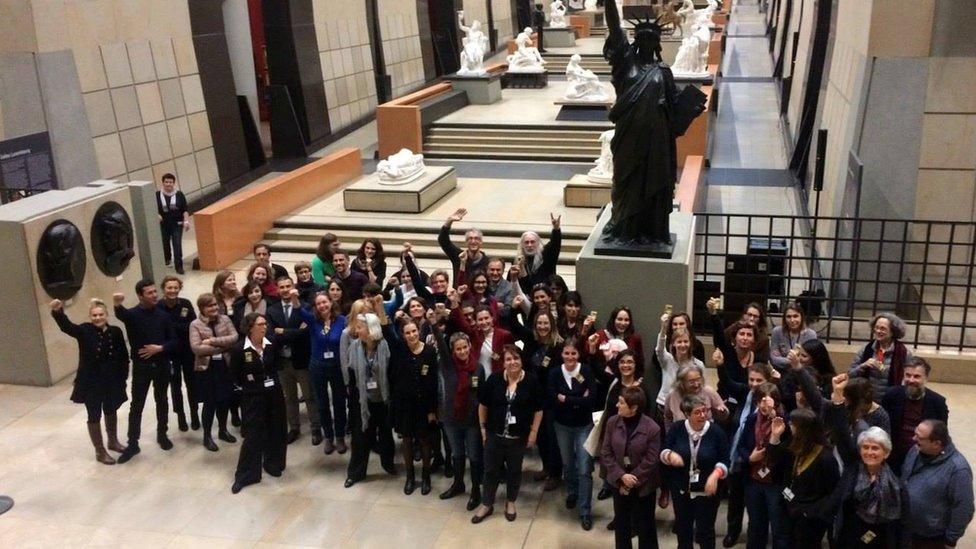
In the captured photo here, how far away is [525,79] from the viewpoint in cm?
2673

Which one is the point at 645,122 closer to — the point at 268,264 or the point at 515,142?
the point at 268,264

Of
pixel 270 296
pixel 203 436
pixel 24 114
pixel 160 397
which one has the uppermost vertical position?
pixel 24 114

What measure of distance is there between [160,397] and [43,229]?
9.05 feet

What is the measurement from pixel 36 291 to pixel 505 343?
533 cm

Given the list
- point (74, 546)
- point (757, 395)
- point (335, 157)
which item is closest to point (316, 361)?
point (74, 546)

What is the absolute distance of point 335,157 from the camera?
17.2m

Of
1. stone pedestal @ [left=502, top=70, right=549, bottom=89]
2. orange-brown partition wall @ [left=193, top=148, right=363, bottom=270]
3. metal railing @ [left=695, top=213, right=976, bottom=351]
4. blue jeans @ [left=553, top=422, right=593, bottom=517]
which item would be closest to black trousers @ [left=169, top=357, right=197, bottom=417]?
blue jeans @ [left=553, top=422, right=593, bottom=517]

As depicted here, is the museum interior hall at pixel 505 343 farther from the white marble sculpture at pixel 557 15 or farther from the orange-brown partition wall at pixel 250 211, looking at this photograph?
the white marble sculpture at pixel 557 15

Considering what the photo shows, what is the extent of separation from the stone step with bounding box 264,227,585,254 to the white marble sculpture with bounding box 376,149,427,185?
140cm

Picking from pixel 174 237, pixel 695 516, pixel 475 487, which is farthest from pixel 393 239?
pixel 695 516

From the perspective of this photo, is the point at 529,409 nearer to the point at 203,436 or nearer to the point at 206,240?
the point at 203,436

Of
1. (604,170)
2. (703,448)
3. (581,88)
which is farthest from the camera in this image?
(581,88)

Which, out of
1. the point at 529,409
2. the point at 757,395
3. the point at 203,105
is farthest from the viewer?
the point at 203,105

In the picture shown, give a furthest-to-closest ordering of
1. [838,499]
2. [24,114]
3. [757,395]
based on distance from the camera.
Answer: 1. [24,114]
2. [757,395]
3. [838,499]
